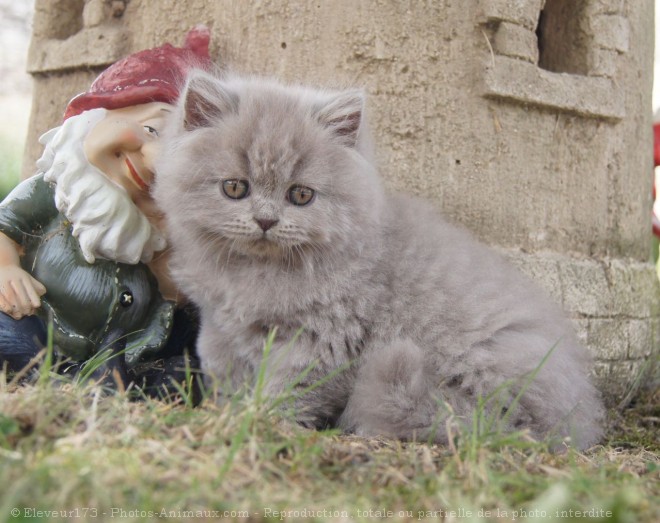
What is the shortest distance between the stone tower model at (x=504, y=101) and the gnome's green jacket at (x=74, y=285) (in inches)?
41.3

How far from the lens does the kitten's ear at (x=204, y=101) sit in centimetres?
242

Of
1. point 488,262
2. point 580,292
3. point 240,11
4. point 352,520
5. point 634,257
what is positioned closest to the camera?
point 352,520

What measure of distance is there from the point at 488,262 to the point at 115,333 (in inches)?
58.5

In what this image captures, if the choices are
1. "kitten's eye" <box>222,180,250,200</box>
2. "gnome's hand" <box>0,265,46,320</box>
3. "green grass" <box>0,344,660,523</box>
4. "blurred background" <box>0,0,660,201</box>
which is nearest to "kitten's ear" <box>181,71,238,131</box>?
"kitten's eye" <box>222,180,250,200</box>

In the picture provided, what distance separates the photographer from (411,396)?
91.9 inches

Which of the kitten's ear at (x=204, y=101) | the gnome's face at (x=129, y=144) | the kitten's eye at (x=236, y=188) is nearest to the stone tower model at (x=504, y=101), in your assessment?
the gnome's face at (x=129, y=144)

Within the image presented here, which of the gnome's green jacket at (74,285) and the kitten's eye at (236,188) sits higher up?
the kitten's eye at (236,188)

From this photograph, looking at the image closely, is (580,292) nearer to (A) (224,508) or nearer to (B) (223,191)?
(B) (223,191)

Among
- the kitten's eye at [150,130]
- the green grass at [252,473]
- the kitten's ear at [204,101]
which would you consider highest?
the kitten's ear at [204,101]

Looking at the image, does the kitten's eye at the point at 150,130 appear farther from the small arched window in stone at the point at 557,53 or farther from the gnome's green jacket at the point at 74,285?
the small arched window in stone at the point at 557,53

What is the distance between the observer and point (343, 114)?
2.48 meters

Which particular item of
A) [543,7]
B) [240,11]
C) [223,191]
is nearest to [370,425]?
[223,191]

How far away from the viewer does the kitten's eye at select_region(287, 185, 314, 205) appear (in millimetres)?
2385

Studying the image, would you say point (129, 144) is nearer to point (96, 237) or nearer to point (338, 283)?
point (96, 237)
